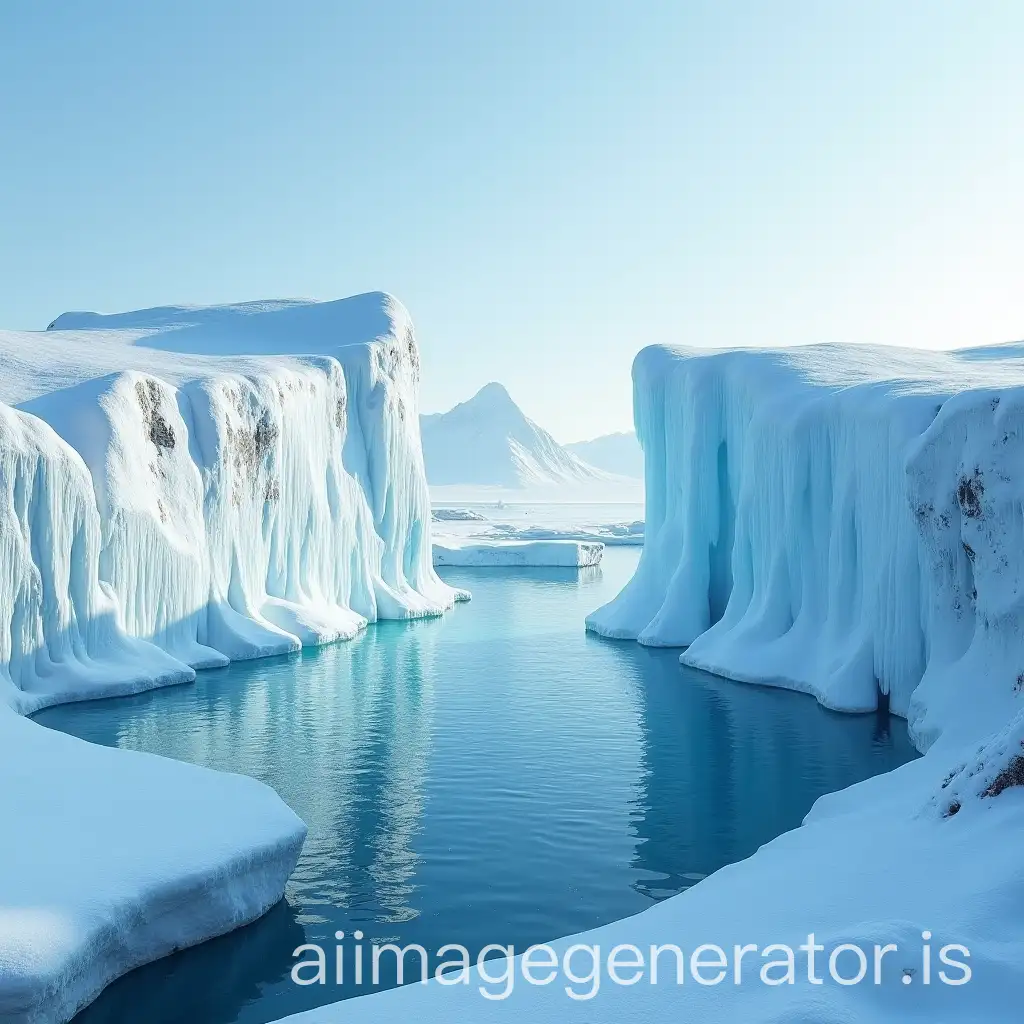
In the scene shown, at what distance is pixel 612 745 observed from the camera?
16.9 metres

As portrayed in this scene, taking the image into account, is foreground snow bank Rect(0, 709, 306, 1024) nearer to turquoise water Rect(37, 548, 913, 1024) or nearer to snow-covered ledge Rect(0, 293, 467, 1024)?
snow-covered ledge Rect(0, 293, 467, 1024)

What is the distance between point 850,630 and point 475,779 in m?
9.16

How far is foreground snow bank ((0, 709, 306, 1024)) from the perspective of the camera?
739cm

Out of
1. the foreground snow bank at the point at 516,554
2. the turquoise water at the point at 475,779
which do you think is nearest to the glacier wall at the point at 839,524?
the turquoise water at the point at 475,779

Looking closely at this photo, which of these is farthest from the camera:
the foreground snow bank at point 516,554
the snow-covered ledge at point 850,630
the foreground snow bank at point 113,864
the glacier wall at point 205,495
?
the foreground snow bank at point 516,554

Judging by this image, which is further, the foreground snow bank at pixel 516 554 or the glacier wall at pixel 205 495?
the foreground snow bank at pixel 516 554

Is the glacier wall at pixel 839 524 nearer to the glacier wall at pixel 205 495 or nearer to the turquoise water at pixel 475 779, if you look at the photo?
the turquoise water at pixel 475 779

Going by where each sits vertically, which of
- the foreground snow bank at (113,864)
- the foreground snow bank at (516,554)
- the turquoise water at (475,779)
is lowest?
the foreground snow bank at (516,554)

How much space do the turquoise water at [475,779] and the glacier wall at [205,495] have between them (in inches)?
69.2

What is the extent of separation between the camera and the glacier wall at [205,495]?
19.9m

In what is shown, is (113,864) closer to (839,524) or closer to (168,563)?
(839,524)

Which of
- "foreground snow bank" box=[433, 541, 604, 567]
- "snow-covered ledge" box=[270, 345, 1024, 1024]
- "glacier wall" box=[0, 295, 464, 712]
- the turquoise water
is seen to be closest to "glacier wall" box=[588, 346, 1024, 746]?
"snow-covered ledge" box=[270, 345, 1024, 1024]

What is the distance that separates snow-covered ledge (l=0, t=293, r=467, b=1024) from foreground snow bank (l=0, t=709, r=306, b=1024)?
0.08 ft

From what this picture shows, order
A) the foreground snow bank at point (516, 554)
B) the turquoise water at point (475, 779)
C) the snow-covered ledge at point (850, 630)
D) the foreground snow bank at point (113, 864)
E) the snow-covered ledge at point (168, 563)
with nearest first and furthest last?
the snow-covered ledge at point (850, 630) → the foreground snow bank at point (113, 864) → the snow-covered ledge at point (168, 563) → the turquoise water at point (475, 779) → the foreground snow bank at point (516, 554)
